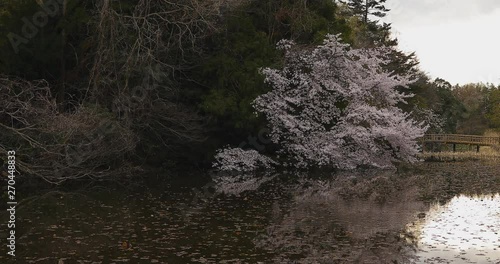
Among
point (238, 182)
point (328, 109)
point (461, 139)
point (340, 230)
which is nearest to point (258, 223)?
point (340, 230)

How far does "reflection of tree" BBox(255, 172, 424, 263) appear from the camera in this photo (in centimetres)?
925

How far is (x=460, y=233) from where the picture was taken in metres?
11.3

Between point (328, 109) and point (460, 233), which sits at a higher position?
point (328, 109)

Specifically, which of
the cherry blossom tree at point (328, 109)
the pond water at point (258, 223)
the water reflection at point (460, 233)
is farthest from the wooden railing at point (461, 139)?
the water reflection at point (460, 233)

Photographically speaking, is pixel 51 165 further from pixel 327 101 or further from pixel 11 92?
pixel 327 101

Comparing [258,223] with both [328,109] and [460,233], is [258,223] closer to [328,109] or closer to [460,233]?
[460,233]

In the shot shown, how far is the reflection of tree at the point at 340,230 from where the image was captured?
9250 mm

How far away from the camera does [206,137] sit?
74.4ft

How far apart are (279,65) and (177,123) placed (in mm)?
5356

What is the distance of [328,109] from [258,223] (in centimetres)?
1286

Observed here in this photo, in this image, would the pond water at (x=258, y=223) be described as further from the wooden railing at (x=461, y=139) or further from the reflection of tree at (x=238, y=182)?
the wooden railing at (x=461, y=139)

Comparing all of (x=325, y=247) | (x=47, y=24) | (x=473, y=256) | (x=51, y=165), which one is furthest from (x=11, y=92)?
(x=473, y=256)

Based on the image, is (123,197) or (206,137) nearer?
(123,197)

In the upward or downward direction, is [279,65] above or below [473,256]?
above
